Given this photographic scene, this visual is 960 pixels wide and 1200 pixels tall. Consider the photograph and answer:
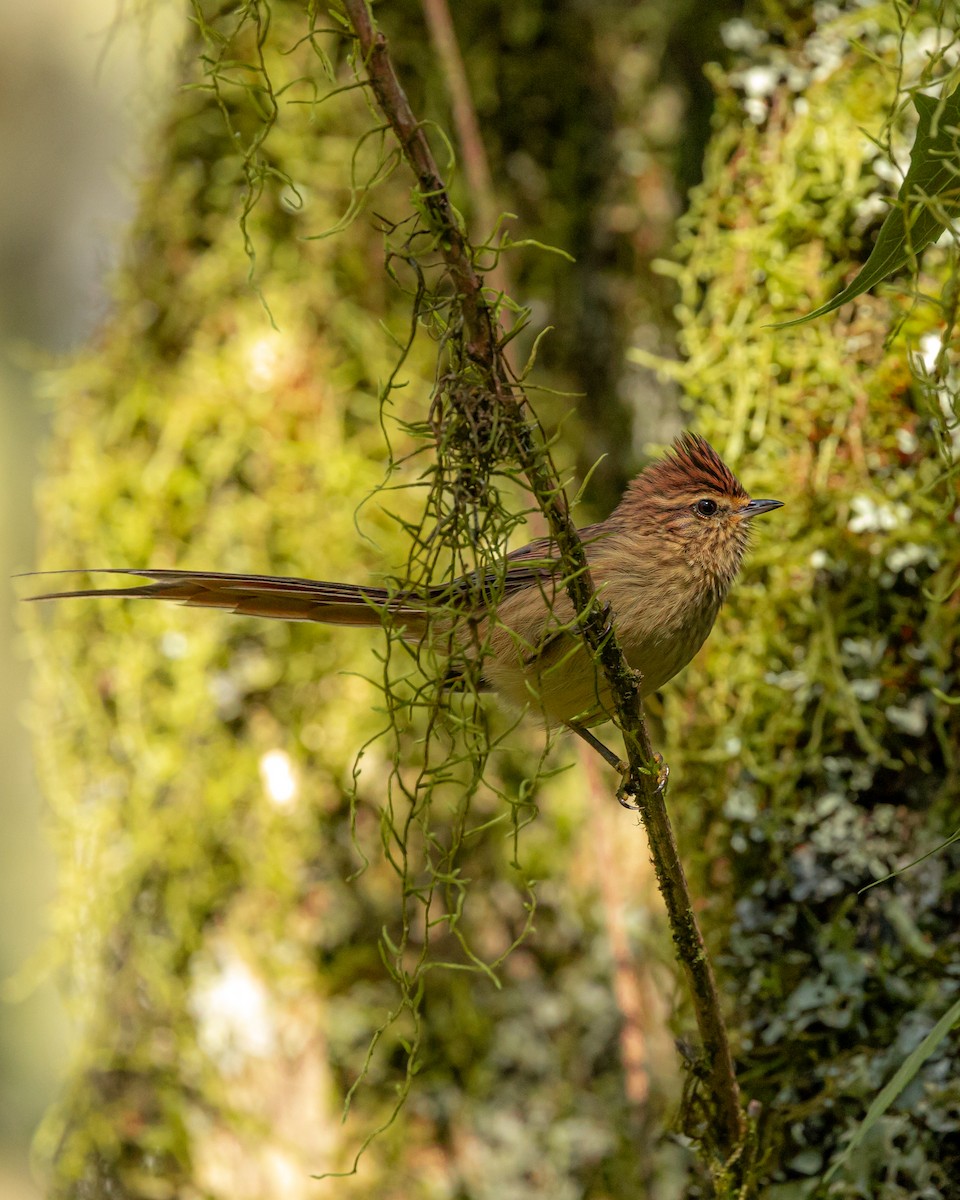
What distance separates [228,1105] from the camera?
12.5 ft

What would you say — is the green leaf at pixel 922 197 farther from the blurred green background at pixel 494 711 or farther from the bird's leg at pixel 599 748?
the bird's leg at pixel 599 748

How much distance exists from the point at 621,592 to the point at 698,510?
0.33 m

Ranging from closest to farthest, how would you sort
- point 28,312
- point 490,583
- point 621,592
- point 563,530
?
point 563,530
point 490,583
point 621,592
point 28,312

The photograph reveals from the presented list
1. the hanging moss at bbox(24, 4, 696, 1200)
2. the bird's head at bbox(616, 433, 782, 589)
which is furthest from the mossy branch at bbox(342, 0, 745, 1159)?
the hanging moss at bbox(24, 4, 696, 1200)

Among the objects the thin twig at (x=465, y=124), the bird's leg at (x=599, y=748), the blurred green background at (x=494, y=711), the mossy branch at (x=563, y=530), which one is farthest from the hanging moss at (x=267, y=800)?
the mossy branch at (x=563, y=530)

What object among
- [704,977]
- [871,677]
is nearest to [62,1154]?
[704,977]

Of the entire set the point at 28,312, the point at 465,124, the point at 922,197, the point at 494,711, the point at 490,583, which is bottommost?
the point at 490,583

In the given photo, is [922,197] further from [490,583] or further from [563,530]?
[490,583]

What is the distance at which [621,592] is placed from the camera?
3072 millimetres

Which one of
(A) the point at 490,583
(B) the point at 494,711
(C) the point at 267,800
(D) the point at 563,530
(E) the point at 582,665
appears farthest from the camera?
(B) the point at 494,711

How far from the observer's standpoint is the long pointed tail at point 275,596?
278 cm

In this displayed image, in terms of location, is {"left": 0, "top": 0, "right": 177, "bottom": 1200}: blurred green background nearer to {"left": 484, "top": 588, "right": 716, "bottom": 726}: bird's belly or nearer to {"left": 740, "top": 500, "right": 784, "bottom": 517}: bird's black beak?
{"left": 484, "top": 588, "right": 716, "bottom": 726}: bird's belly

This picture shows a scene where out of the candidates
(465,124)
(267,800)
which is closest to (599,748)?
(267,800)

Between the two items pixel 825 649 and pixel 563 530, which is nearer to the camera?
pixel 563 530
